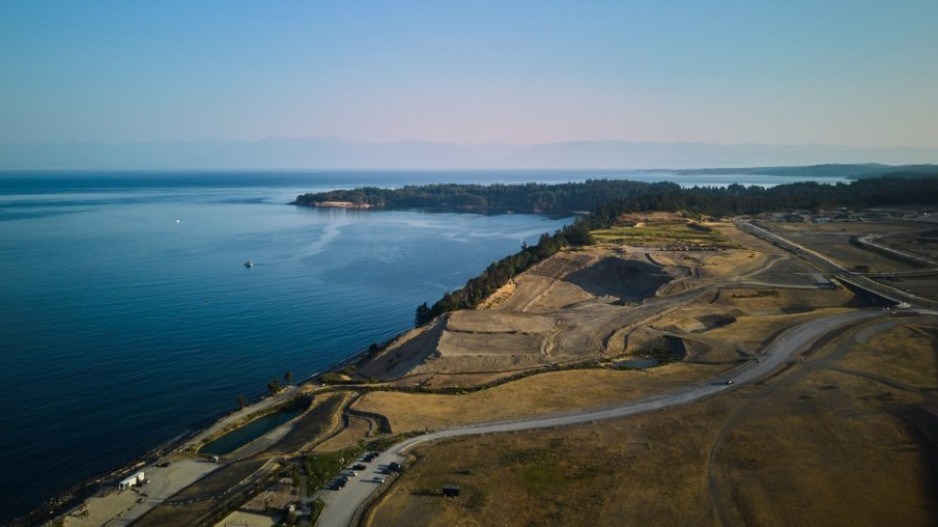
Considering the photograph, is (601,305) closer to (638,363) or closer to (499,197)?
(638,363)

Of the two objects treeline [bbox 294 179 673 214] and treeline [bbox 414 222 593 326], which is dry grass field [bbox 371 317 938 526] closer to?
treeline [bbox 414 222 593 326]

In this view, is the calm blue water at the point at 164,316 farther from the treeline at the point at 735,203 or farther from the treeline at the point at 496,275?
the treeline at the point at 735,203

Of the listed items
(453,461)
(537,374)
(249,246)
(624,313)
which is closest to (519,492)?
(453,461)

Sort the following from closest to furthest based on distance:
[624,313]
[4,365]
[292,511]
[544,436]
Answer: [292,511] → [544,436] → [4,365] → [624,313]

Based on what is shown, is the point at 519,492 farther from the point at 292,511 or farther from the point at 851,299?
the point at 851,299

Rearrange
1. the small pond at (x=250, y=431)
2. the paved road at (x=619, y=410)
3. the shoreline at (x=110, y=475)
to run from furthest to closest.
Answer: the small pond at (x=250, y=431), the shoreline at (x=110, y=475), the paved road at (x=619, y=410)

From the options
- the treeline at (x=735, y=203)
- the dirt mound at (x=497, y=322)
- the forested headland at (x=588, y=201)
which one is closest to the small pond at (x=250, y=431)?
the dirt mound at (x=497, y=322)
